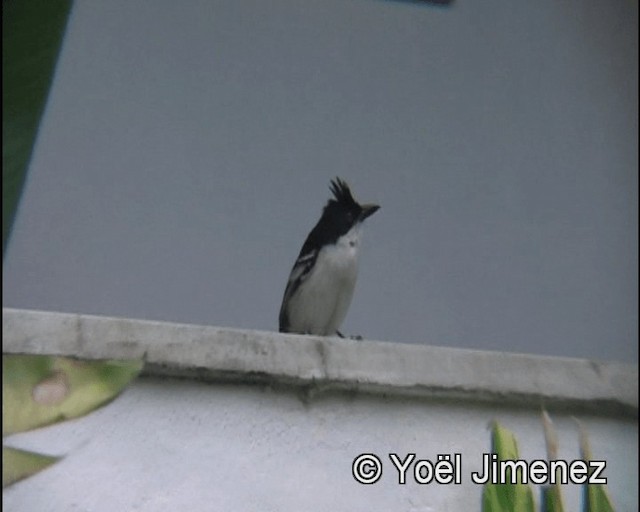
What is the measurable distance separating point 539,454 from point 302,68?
955 millimetres

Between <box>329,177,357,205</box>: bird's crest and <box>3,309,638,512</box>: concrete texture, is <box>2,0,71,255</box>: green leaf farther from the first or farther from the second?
<box>329,177,357,205</box>: bird's crest

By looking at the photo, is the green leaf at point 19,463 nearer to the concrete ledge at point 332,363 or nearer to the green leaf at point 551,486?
the concrete ledge at point 332,363

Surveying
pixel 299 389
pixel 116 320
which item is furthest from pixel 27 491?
pixel 299 389

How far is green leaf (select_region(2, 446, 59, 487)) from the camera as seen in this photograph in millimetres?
1328

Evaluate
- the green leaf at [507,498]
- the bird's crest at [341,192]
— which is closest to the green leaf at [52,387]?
the green leaf at [507,498]

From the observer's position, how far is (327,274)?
214cm

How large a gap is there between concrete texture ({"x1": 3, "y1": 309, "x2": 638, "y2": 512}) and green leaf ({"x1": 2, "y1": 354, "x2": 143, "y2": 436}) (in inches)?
0.6

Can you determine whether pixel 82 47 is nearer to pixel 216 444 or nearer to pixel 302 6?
pixel 302 6

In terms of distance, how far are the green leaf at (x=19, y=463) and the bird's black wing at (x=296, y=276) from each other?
2.62ft

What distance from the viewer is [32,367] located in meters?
1.38

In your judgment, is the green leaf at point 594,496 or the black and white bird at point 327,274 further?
the black and white bird at point 327,274

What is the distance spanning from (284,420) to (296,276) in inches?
24.7

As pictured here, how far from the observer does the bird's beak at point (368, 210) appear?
2047 mm

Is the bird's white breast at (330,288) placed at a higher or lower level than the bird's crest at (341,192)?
lower
